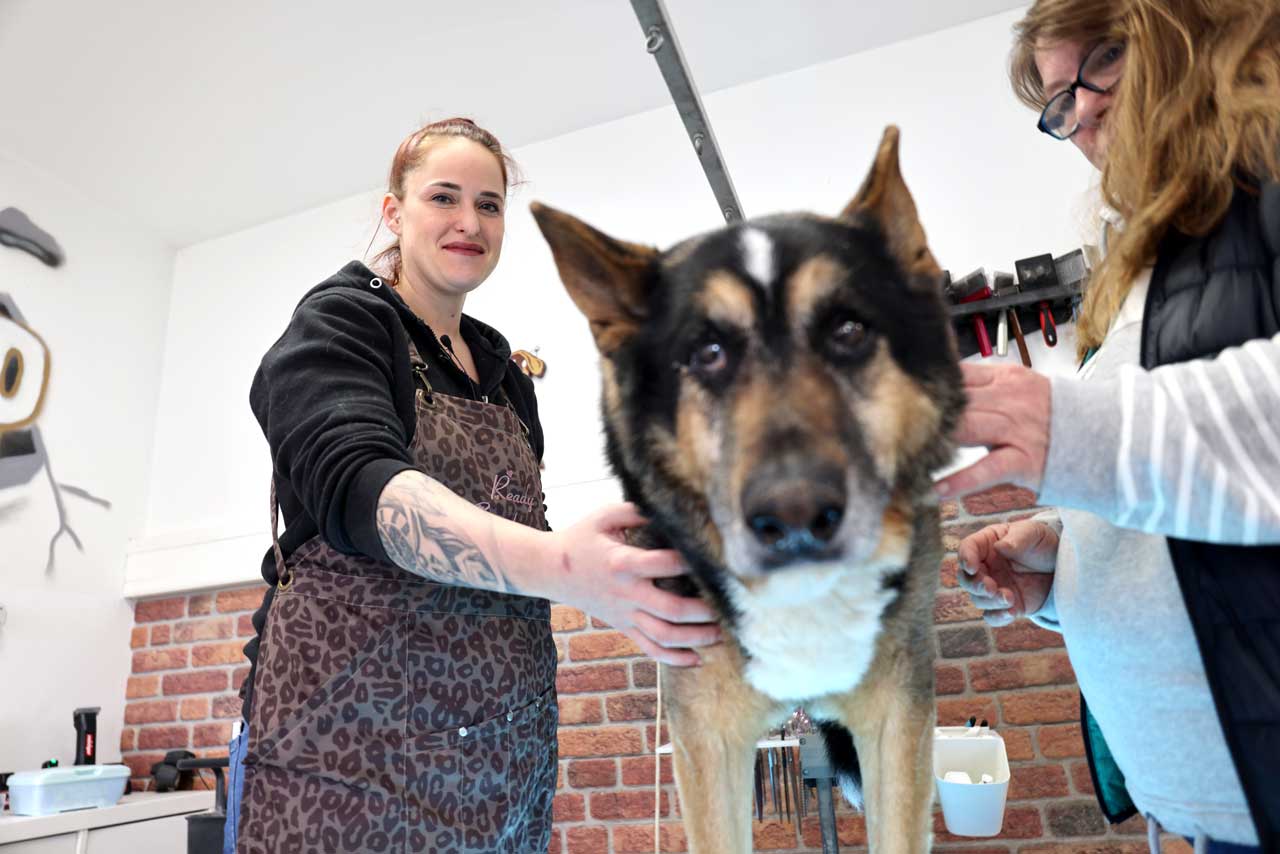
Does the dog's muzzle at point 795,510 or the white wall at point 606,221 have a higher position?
the white wall at point 606,221

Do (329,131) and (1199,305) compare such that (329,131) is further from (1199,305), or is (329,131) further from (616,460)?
(1199,305)

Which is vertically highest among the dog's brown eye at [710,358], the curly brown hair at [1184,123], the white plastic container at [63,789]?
the curly brown hair at [1184,123]

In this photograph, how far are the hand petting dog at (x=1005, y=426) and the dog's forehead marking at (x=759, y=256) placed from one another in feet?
0.74

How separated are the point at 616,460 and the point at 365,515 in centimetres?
34

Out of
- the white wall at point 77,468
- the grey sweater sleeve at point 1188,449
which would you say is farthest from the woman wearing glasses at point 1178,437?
the white wall at point 77,468

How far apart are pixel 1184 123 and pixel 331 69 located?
3420 mm

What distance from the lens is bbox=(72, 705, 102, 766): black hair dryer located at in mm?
3617

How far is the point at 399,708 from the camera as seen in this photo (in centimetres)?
123

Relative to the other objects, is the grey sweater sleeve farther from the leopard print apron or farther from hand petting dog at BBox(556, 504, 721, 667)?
the leopard print apron

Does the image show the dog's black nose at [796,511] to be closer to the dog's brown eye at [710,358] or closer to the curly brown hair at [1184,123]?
the dog's brown eye at [710,358]

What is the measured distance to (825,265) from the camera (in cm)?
80


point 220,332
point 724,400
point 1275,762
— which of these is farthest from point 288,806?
point 220,332

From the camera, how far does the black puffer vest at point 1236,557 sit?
728mm

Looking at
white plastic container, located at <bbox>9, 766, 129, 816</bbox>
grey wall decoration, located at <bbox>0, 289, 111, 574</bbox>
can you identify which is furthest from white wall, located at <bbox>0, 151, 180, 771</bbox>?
white plastic container, located at <bbox>9, 766, 129, 816</bbox>
